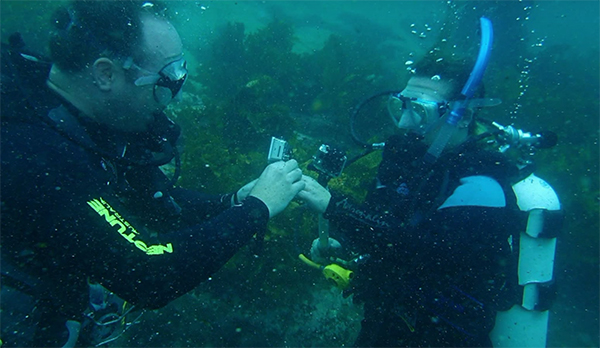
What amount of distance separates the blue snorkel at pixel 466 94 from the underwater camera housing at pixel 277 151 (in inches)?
50.4

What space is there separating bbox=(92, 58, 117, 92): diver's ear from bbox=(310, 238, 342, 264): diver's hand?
2.44 metres

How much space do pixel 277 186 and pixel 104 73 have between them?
4.38 ft

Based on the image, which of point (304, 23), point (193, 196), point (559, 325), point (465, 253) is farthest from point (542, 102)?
point (304, 23)

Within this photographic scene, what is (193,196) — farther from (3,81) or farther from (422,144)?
(422,144)

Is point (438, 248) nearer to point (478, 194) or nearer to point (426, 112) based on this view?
point (478, 194)

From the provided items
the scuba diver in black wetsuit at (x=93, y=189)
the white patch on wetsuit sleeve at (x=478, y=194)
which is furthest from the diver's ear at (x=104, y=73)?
the white patch on wetsuit sleeve at (x=478, y=194)

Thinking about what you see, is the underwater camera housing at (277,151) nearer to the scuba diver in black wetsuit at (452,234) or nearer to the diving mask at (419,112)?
the scuba diver in black wetsuit at (452,234)

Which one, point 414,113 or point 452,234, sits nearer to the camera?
point 452,234

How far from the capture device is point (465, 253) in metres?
2.24

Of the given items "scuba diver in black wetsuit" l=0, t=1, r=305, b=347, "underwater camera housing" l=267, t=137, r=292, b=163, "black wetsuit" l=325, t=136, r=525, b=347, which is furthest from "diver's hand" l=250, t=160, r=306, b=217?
"black wetsuit" l=325, t=136, r=525, b=347

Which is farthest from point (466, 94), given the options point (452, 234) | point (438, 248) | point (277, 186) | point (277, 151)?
point (277, 186)

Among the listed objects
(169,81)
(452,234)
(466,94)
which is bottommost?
(452,234)

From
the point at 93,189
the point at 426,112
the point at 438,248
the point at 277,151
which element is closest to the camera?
the point at 93,189

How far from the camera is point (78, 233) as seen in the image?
1391 millimetres
